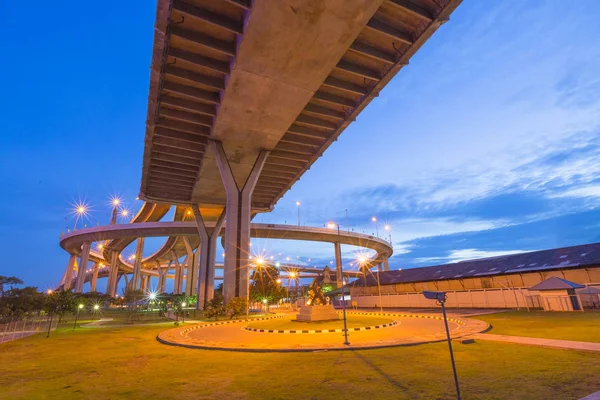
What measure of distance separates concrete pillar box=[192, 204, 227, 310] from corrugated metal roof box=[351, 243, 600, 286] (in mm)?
28031

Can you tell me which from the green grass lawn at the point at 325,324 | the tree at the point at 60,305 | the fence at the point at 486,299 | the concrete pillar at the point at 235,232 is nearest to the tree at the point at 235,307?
the concrete pillar at the point at 235,232

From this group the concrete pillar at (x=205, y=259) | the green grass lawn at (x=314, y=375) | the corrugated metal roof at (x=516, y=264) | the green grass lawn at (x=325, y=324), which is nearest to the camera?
the green grass lawn at (x=314, y=375)

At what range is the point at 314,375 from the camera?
782 cm

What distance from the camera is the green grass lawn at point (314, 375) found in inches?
247

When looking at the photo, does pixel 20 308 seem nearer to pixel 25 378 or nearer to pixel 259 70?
pixel 25 378

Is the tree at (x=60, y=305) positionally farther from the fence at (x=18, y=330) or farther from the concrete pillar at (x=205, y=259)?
the concrete pillar at (x=205, y=259)

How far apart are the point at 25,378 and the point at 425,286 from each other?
40.7 m

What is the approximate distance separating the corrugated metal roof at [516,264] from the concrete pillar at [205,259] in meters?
28.0

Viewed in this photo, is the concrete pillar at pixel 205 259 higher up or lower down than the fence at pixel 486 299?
higher up

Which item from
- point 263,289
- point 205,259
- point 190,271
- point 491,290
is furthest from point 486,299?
point 190,271

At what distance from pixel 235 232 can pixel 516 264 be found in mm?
30246

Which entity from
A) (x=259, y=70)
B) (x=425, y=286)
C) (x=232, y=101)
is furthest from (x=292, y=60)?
(x=425, y=286)

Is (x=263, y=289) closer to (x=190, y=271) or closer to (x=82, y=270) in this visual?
(x=190, y=271)

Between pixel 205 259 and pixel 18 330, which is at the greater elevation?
pixel 205 259
